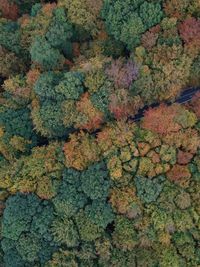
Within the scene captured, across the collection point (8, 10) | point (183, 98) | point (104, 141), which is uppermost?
point (8, 10)

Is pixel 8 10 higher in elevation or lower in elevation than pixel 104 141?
higher

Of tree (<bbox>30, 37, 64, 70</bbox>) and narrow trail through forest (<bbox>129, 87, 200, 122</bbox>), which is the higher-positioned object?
tree (<bbox>30, 37, 64, 70</bbox>)

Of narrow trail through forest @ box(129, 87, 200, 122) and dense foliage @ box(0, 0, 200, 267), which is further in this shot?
narrow trail through forest @ box(129, 87, 200, 122)

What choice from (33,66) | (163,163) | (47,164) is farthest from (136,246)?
(33,66)

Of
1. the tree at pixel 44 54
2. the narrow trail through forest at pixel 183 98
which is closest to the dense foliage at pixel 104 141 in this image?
the tree at pixel 44 54

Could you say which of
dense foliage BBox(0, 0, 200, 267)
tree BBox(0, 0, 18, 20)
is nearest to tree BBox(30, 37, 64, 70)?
dense foliage BBox(0, 0, 200, 267)

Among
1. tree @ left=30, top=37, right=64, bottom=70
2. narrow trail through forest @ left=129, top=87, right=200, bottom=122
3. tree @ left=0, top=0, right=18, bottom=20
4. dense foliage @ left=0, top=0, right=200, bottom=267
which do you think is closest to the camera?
dense foliage @ left=0, top=0, right=200, bottom=267

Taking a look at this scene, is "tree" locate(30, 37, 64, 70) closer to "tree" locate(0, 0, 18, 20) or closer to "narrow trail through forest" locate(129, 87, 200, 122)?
"tree" locate(0, 0, 18, 20)

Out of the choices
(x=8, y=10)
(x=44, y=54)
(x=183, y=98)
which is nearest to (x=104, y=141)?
(x=183, y=98)

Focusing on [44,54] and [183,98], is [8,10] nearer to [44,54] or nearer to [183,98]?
[44,54]
